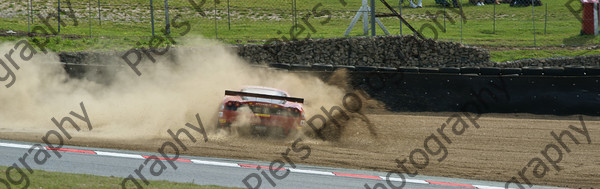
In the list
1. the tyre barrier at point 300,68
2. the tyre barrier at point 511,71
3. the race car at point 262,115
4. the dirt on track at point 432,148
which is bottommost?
the dirt on track at point 432,148

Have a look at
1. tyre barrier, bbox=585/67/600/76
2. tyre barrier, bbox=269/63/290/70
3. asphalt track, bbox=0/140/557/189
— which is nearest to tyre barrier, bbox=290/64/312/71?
tyre barrier, bbox=269/63/290/70

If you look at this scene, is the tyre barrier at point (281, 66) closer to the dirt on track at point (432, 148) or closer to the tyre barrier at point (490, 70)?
the tyre barrier at point (490, 70)

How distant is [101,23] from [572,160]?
58.2 feet

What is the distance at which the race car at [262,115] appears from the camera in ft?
47.5

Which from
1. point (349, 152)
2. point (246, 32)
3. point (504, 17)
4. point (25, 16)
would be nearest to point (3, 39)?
point (25, 16)

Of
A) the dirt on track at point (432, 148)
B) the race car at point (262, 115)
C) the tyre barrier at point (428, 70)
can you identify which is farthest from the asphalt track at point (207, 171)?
the tyre barrier at point (428, 70)

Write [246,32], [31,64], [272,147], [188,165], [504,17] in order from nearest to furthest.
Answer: [188,165] → [272,147] → [31,64] → [246,32] → [504,17]

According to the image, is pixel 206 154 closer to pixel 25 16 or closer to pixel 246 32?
pixel 246 32

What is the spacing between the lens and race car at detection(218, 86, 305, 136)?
1448 centimetres

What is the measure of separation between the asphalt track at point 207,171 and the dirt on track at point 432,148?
13.4 inches

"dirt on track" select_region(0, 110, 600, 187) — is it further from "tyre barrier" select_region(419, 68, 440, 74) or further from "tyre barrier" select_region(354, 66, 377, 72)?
"tyre barrier" select_region(354, 66, 377, 72)

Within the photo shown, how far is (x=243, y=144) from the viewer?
14.3 m

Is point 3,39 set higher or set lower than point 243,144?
higher

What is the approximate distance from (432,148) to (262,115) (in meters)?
3.46
